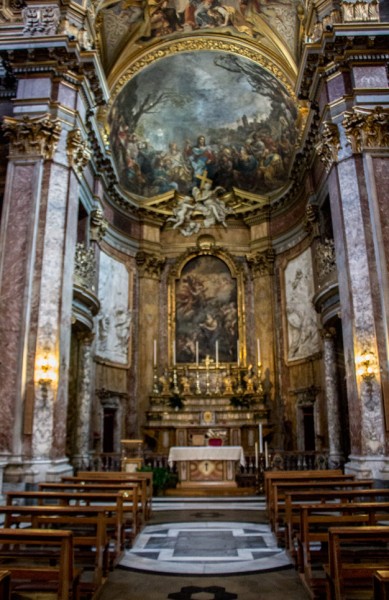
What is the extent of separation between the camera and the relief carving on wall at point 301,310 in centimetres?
1855

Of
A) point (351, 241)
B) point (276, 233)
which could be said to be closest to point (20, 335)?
point (351, 241)

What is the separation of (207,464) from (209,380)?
6.78 m

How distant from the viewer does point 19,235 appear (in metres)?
12.6

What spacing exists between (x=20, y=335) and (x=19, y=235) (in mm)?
2397

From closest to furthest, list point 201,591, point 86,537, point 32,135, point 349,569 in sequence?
point 349,569, point 201,591, point 86,537, point 32,135

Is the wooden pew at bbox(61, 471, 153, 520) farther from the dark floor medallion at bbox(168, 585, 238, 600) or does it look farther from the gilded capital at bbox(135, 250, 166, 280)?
the gilded capital at bbox(135, 250, 166, 280)

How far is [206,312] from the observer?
22.1 m

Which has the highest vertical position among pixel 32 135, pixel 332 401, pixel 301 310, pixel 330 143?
pixel 32 135

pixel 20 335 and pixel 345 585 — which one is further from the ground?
pixel 20 335

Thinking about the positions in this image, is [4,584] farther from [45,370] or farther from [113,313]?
[113,313]

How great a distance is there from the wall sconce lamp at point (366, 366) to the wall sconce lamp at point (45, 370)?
21.6ft

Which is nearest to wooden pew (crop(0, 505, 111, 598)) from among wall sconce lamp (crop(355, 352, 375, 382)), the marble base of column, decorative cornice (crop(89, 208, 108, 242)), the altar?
the marble base of column

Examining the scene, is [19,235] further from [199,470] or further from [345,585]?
[345,585]

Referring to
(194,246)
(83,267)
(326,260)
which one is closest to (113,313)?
(83,267)
